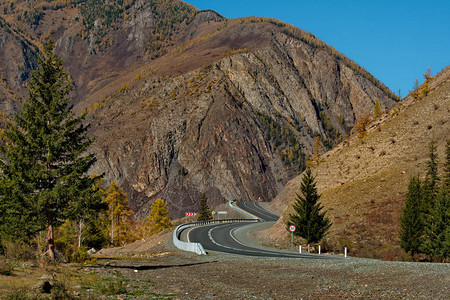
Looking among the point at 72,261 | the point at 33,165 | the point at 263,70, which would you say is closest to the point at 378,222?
the point at 72,261

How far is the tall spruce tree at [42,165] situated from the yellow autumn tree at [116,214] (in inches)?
1526

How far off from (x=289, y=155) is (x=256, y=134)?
15.4 m

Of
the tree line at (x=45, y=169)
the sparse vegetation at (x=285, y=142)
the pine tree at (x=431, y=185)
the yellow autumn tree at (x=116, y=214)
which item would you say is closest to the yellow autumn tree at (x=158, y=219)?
the yellow autumn tree at (x=116, y=214)

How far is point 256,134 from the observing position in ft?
524

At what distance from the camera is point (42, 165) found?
22984mm

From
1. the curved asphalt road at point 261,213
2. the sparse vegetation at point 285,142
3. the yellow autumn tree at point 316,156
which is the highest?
the sparse vegetation at point 285,142

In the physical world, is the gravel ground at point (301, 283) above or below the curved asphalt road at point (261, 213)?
below

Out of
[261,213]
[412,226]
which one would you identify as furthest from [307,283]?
[261,213]

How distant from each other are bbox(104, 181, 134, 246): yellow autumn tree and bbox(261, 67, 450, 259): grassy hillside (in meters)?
23.4

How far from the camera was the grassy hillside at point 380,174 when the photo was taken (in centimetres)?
4006

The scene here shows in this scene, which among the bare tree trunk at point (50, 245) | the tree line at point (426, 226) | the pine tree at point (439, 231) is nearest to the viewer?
the bare tree trunk at point (50, 245)

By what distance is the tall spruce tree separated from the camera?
22.3 meters

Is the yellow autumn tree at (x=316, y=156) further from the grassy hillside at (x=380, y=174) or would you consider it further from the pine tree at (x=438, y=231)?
the pine tree at (x=438, y=231)

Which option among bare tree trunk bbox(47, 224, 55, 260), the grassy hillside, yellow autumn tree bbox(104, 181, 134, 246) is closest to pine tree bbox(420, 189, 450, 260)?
the grassy hillside
